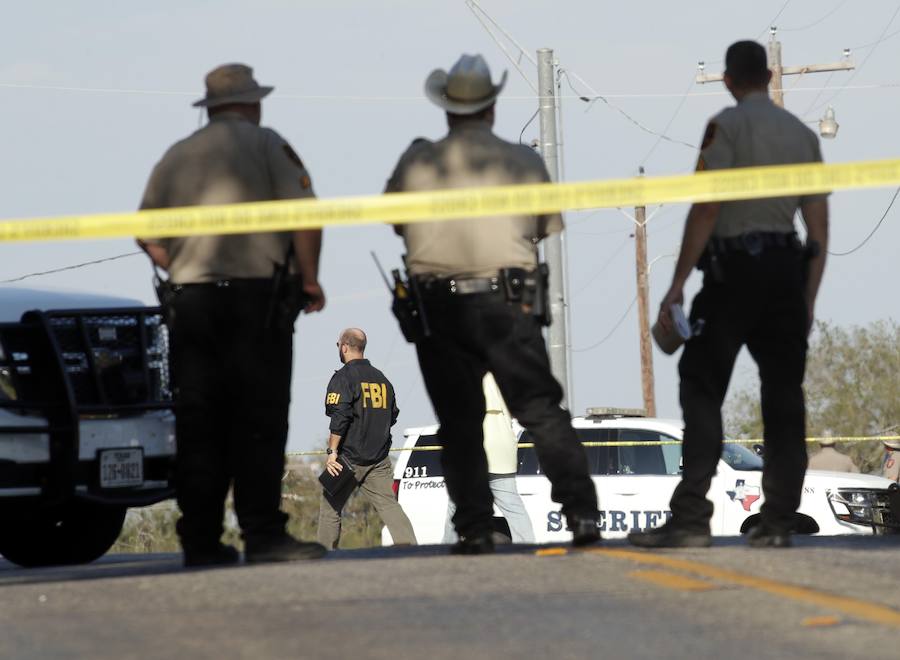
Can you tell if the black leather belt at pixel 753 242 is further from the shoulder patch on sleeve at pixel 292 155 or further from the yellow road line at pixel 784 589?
the shoulder patch on sleeve at pixel 292 155

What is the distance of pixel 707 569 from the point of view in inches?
252

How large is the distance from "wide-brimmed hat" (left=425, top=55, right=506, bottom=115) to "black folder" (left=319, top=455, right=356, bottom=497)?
7.03 m

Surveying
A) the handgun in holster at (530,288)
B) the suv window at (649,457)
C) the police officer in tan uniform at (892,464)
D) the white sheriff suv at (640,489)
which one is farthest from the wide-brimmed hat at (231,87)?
the police officer in tan uniform at (892,464)

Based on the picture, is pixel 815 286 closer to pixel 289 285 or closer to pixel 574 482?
pixel 574 482

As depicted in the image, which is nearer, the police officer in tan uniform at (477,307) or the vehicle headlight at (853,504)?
the police officer in tan uniform at (477,307)

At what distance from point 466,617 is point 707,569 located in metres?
1.34

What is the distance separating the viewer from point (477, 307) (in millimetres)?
7438

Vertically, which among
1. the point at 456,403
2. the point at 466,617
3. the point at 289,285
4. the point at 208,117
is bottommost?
the point at 466,617

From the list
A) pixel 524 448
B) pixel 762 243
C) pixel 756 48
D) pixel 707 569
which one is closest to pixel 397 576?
pixel 707 569

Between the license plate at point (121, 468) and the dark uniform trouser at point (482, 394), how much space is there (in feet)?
5.76

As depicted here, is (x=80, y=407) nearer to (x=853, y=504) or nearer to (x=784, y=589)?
(x=784, y=589)

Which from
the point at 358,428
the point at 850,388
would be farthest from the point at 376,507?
the point at 850,388

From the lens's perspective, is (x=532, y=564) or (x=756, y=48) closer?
(x=532, y=564)

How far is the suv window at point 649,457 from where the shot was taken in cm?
1703
